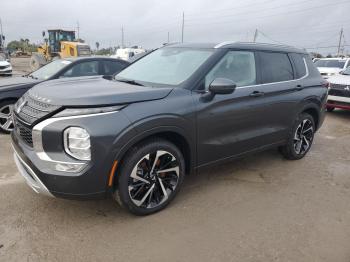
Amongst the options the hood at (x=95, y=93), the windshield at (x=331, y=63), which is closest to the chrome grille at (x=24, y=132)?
the hood at (x=95, y=93)

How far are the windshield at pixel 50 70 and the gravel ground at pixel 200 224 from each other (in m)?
2.65

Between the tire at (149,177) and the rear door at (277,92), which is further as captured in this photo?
the rear door at (277,92)

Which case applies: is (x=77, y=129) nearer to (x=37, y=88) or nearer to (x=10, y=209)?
(x=37, y=88)

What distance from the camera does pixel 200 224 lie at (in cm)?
331

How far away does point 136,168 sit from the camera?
3.15 metres

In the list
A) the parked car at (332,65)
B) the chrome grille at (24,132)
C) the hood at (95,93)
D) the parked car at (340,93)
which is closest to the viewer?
the hood at (95,93)

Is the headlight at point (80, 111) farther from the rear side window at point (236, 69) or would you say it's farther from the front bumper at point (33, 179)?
the rear side window at point (236, 69)

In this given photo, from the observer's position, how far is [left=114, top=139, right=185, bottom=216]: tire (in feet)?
10.2

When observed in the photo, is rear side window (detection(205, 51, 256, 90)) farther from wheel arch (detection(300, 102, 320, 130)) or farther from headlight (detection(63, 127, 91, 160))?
headlight (detection(63, 127, 91, 160))

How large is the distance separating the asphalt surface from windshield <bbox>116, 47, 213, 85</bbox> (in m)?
1.39

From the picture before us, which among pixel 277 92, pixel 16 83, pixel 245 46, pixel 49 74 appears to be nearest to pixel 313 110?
pixel 277 92

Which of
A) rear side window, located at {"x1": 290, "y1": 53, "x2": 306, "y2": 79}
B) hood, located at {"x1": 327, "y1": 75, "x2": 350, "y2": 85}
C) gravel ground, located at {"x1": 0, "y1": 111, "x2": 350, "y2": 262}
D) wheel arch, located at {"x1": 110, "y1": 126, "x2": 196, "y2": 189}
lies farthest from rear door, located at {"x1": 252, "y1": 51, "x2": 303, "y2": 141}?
hood, located at {"x1": 327, "y1": 75, "x2": 350, "y2": 85}

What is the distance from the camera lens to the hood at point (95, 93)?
2.94 m

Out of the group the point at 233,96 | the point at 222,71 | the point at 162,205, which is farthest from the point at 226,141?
the point at 162,205
